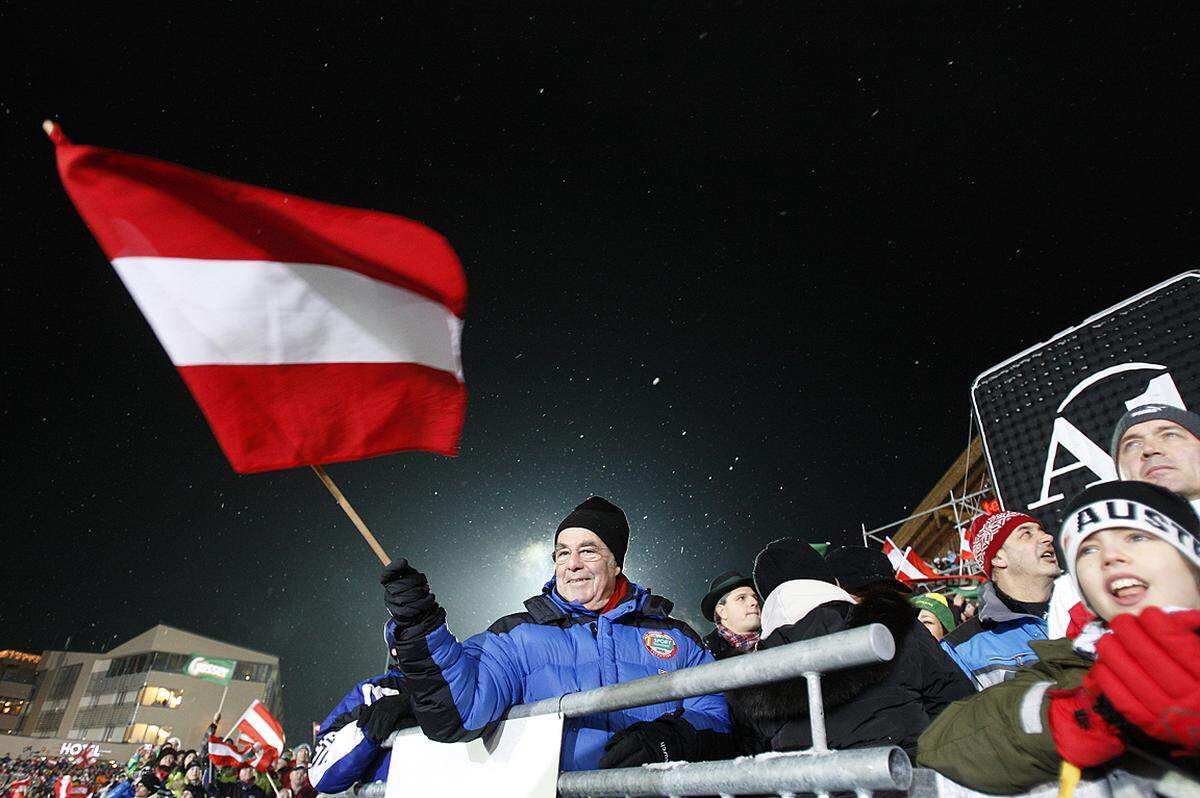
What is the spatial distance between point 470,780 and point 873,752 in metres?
1.52

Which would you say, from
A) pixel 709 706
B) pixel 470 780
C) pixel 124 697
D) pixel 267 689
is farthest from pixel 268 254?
pixel 267 689

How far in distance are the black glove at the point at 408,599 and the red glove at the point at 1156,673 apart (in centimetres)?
195

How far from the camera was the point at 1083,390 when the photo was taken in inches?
208

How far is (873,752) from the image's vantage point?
1330 millimetres

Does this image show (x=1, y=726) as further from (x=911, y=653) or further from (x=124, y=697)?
(x=911, y=653)

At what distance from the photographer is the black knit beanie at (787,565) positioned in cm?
267

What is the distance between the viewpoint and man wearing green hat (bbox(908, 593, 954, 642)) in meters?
4.54

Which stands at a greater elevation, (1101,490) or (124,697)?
(124,697)

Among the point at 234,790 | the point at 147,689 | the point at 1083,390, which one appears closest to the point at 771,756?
the point at 1083,390

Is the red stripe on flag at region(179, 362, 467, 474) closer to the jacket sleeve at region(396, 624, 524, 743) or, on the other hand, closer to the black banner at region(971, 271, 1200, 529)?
the jacket sleeve at region(396, 624, 524, 743)

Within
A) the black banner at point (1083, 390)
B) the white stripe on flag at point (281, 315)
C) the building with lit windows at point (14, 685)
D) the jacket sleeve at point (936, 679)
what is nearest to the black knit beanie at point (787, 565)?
the jacket sleeve at point (936, 679)

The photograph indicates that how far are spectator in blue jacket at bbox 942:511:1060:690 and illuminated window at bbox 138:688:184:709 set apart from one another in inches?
3782

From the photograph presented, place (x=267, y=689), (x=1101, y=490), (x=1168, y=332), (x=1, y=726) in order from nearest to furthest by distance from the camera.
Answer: (x=1101, y=490) < (x=1168, y=332) < (x=1, y=726) < (x=267, y=689)

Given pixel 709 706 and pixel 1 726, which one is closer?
pixel 709 706
